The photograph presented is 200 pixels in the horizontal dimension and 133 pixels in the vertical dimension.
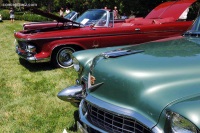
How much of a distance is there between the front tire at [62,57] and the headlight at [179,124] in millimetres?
4974

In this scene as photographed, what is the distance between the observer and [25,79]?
5926 millimetres

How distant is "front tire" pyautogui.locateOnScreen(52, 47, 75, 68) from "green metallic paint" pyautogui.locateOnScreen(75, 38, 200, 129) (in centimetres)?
413

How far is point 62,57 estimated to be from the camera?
6.66 m

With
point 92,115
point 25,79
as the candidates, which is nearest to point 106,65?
point 92,115

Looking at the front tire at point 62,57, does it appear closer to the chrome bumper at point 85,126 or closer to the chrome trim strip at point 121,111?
the chrome bumper at point 85,126

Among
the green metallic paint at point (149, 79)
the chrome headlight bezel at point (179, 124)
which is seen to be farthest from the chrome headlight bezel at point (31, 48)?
the chrome headlight bezel at point (179, 124)

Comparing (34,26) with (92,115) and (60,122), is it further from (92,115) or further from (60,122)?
(92,115)

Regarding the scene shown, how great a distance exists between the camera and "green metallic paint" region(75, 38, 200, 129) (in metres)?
1.91

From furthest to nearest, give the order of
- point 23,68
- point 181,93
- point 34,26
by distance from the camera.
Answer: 1. point 34,26
2. point 23,68
3. point 181,93

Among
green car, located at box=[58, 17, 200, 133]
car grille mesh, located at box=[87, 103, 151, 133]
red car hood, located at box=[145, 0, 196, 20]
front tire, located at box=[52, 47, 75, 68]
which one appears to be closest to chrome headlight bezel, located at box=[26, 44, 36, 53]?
front tire, located at box=[52, 47, 75, 68]

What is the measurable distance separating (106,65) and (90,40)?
4.08m

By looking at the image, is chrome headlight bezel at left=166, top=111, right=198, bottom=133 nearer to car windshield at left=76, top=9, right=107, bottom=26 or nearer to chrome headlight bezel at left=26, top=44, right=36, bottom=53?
chrome headlight bezel at left=26, top=44, right=36, bottom=53

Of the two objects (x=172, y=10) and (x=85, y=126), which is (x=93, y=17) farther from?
(x=85, y=126)

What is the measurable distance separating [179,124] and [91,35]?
16.0 ft
